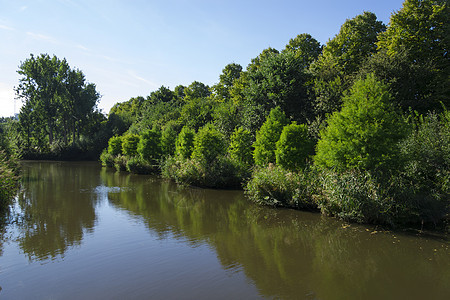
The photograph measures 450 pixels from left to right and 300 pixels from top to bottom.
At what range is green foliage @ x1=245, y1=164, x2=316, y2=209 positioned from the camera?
1388cm

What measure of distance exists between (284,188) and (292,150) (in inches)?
92.3

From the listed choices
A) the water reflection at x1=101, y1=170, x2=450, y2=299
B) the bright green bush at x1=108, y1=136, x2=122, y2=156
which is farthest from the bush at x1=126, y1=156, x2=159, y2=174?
the water reflection at x1=101, y1=170, x2=450, y2=299

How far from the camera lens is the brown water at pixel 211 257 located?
7062 millimetres

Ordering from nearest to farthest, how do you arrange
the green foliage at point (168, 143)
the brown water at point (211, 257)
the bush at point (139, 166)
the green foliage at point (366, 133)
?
the brown water at point (211, 257), the green foliage at point (366, 133), the green foliage at point (168, 143), the bush at point (139, 166)

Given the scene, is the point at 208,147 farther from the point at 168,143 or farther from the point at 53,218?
the point at 53,218

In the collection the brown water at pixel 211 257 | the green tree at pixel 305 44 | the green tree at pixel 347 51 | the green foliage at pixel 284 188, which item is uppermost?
the green tree at pixel 305 44

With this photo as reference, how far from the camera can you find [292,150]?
51.8 feet

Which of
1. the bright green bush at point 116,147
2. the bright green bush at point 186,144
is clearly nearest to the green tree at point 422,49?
the bright green bush at point 186,144

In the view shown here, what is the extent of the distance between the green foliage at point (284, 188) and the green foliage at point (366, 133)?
1836mm

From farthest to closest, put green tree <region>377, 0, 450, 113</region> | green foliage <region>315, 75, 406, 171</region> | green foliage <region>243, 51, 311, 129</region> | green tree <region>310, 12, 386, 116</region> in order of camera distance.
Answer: green foliage <region>243, 51, 311, 129</region>
green tree <region>310, 12, 386, 116</region>
green tree <region>377, 0, 450, 113</region>
green foliage <region>315, 75, 406, 171</region>

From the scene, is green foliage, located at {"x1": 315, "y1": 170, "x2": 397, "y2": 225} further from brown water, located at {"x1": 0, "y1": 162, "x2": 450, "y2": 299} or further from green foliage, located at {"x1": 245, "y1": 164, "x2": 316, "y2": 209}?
green foliage, located at {"x1": 245, "y1": 164, "x2": 316, "y2": 209}

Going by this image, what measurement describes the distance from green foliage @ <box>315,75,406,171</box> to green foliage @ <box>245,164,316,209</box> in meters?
1.84

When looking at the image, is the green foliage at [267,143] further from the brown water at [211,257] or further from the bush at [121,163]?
the bush at [121,163]

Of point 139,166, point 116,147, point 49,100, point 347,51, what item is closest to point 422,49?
point 347,51
